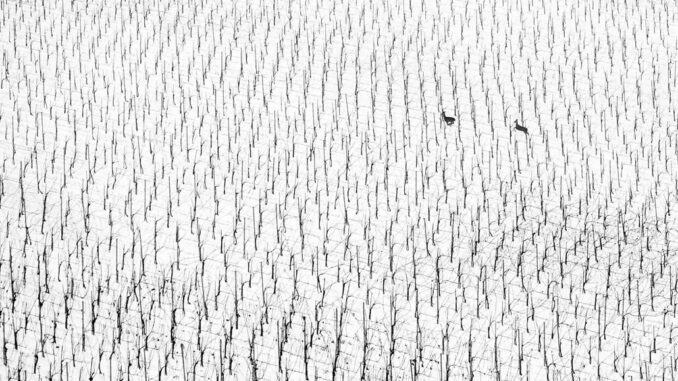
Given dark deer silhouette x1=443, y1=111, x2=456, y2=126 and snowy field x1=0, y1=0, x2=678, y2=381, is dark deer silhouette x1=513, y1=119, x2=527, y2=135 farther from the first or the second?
dark deer silhouette x1=443, y1=111, x2=456, y2=126

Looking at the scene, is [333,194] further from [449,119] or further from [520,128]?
[520,128]

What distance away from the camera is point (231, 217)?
22.5 feet

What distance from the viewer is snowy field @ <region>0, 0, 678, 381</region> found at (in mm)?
5586

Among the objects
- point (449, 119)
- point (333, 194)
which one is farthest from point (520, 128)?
point (333, 194)

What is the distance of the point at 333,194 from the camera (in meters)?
7.25

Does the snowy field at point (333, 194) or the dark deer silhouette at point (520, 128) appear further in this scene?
the dark deer silhouette at point (520, 128)

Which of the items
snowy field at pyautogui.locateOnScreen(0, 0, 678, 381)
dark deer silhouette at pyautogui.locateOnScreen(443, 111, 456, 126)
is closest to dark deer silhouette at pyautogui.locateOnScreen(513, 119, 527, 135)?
snowy field at pyautogui.locateOnScreen(0, 0, 678, 381)

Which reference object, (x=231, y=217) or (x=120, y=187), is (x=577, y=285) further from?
(x=120, y=187)

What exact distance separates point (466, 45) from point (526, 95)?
128 cm

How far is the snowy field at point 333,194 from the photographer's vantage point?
5.59 m

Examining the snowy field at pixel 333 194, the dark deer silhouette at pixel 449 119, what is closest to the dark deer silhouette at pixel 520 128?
the snowy field at pixel 333 194

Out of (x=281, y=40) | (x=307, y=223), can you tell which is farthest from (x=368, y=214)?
(x=281, y=40)

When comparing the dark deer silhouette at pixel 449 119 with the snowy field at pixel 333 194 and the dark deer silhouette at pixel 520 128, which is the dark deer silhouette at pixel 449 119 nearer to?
the snowy field at pixel 333 194

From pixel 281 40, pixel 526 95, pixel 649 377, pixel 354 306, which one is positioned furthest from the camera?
pixel 281 40
